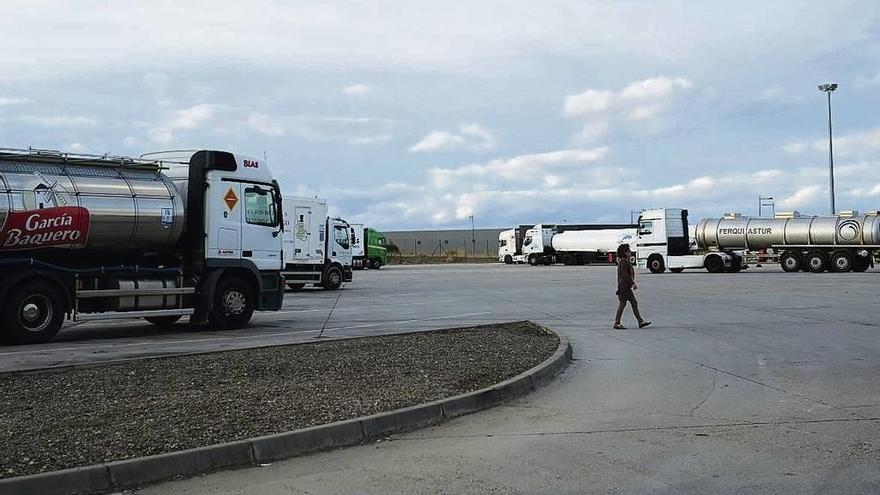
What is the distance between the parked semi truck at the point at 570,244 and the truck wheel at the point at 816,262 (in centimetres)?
1812

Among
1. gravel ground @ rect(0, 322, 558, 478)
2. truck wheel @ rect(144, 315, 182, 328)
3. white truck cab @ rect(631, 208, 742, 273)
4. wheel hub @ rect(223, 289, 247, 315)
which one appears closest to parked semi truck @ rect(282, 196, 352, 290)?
A: truck wheel @ rect(144, 315, 182, 328)

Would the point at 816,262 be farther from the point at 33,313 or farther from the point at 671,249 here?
the point at 33,313

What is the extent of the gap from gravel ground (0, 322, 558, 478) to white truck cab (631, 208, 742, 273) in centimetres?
3392

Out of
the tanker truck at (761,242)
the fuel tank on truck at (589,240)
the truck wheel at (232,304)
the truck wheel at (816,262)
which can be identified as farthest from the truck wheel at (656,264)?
the truck wheel at (232,304)

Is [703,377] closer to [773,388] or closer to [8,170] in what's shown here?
[773,388]

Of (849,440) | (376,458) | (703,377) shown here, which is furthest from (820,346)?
(376,458)

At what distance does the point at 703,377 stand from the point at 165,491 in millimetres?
7102

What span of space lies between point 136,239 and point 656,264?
3527 cm

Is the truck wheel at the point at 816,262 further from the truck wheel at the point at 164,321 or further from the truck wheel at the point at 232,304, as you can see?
the truck wheel at the point at 164,321

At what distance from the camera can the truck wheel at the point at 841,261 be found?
42.8m

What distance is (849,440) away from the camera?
707 centimetres

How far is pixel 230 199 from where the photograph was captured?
17.5 meters

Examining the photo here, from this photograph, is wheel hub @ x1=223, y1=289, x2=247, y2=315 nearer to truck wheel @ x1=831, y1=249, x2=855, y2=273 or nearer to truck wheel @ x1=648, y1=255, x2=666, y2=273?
truck wheel @ x1=648, y1=255, x2=666, y2=273

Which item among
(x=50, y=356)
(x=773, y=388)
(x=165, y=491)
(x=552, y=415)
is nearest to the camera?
(x=165, y=491)
